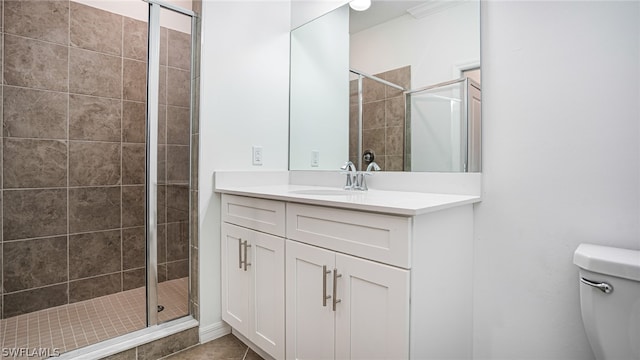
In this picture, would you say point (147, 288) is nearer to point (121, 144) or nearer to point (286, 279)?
point (286, 279)

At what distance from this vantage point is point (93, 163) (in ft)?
7.53

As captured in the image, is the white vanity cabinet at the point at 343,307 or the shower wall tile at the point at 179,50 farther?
the shower wall tile at the point at 179,50

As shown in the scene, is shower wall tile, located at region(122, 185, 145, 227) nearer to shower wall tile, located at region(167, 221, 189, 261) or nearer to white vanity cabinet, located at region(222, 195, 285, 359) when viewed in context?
shower wall tile, located at region(167, 221, 189, 261)

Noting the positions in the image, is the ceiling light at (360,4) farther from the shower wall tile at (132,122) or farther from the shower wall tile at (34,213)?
the shower wall tile at (34,213)

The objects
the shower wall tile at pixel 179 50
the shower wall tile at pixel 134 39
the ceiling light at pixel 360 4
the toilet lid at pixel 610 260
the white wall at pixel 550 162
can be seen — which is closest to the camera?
the toilet lid at pixel 610 260

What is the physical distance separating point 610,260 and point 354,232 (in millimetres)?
773

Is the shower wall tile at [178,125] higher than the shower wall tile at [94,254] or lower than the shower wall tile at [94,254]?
higher

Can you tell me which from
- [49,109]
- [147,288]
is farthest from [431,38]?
[49,109]

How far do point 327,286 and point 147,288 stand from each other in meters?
1.08

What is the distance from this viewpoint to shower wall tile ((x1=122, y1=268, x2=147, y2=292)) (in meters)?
2.44

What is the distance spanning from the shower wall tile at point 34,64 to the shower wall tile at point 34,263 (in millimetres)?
999

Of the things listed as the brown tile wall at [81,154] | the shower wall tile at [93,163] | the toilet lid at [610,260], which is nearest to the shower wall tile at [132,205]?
the brown tile wall at [81,154]

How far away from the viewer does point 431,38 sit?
155 centimetres

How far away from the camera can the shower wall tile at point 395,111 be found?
5.49 ft
